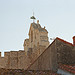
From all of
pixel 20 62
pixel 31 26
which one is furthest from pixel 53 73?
pixel 31 26

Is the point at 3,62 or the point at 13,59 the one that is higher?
the point at 13,59

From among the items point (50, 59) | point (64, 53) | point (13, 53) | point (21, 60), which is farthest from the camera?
point (13, 53)

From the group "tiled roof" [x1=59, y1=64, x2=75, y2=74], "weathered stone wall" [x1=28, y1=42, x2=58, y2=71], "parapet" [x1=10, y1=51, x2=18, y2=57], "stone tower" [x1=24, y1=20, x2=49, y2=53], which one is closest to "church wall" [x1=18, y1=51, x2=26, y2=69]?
"parapet" [x1=10, y1=51, x2=18, y2=57]

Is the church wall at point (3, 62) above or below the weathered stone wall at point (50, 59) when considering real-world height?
above

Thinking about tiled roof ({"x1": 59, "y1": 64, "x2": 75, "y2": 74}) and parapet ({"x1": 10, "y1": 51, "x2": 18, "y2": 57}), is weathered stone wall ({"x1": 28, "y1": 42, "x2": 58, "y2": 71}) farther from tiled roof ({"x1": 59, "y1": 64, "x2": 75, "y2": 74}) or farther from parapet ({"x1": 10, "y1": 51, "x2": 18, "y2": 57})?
parapet ({"x1": 10, "y1": 51, "x2": 18, "y2": 57})

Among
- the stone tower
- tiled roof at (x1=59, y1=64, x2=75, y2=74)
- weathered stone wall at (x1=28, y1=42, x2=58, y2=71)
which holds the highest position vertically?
the stone tower

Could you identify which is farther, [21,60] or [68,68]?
[21,60]

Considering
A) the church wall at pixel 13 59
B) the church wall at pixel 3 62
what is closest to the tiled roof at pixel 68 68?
the church wall at pixel 13 59

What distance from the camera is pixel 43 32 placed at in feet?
98.2

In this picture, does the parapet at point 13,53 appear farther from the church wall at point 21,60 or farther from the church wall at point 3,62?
the church wall at point 3,62

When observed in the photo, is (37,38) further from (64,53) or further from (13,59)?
(64,53)

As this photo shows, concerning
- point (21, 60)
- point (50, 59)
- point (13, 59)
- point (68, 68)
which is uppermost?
point (13, 59)

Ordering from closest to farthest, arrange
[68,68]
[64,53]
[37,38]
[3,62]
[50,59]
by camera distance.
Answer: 1. [68,68]
2. [64,53]
3. [50,59]
4. [3,62]
5. [37,38]

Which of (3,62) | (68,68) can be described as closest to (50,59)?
(68,68)
